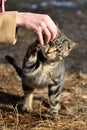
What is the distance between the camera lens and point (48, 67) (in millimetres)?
4457

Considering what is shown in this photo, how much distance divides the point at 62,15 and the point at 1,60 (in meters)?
2.72

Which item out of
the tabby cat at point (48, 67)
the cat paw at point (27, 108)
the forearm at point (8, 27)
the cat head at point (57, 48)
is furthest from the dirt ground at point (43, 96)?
the forearm at point (8, 27)

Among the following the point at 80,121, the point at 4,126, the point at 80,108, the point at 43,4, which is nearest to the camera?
the point at 4,126

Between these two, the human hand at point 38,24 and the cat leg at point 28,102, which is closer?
the human hand at point 38,24

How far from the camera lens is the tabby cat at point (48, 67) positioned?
14.0 feet

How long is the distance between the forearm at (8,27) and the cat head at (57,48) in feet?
3.42

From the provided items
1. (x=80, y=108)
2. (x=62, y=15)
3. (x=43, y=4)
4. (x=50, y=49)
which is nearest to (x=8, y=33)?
(x=50, y=49)

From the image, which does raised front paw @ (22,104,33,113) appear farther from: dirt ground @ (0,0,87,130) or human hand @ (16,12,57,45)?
human hand @ (16,12,57,45)

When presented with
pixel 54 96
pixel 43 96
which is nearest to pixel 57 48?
pixel 54 96

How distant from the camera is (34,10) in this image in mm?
8742

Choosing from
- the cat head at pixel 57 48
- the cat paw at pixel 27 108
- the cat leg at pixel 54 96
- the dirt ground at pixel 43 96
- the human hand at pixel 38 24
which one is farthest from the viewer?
the cat paw at pixel 27 108

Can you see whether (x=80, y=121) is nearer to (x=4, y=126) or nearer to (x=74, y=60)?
(x=4, y=126)

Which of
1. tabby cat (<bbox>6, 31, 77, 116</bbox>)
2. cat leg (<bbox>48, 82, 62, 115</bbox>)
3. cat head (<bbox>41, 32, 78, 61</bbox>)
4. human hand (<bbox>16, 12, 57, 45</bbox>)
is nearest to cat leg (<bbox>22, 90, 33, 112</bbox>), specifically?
tabby cat (<bbox>6, 31, 77, 116</bbox>)

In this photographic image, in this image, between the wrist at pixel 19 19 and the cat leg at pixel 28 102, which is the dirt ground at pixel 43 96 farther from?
the wrist at pixel 19 19
